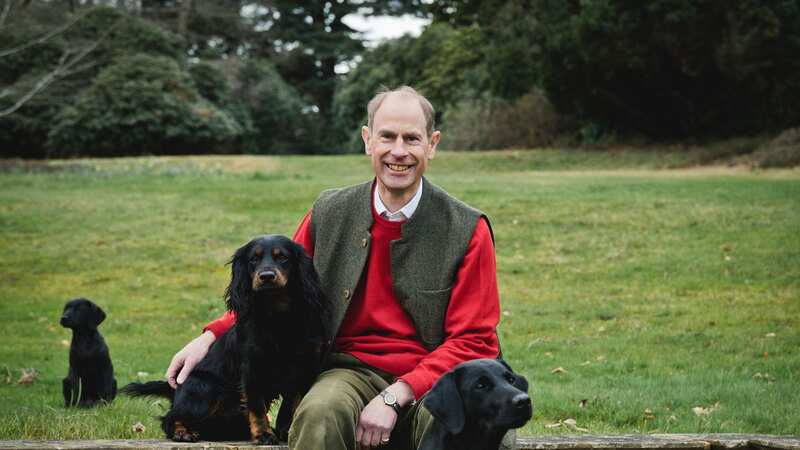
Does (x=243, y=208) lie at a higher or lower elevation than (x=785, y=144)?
lower

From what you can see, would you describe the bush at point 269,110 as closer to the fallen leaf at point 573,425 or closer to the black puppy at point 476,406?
the fallen leaf at point 573,425

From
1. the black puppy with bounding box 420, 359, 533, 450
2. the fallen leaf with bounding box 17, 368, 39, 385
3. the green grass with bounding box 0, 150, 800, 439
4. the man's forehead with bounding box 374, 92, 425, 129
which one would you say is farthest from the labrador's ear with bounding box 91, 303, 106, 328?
the black puppy with bounding box 420, 359, 533, 450

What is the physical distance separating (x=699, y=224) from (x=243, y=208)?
8367 millimetres

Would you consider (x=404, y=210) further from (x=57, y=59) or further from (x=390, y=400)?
(x=57, y=59)

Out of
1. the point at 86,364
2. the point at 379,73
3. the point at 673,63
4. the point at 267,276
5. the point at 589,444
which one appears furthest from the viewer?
the point at 379,73

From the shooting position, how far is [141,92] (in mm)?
35062

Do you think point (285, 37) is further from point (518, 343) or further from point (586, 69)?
point (518, 343)

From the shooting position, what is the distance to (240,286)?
3869 millimetres

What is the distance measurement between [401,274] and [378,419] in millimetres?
653

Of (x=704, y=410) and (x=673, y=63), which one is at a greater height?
(x=673, y=63)

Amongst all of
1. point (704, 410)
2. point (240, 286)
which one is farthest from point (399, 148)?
point (704, 410)

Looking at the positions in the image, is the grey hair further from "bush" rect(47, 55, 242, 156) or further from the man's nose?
"bush" rect(47, 55, 242, 156)

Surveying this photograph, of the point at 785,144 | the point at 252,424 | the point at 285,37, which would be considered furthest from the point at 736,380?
the point at 285,37

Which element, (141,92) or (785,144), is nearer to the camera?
(785,144)
